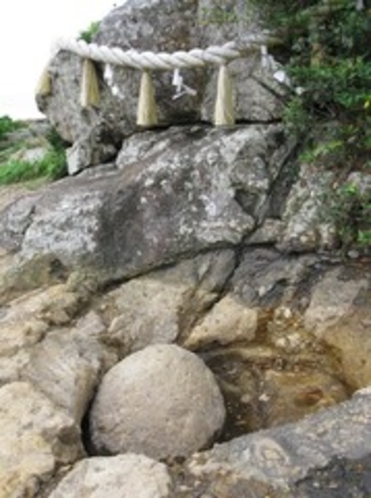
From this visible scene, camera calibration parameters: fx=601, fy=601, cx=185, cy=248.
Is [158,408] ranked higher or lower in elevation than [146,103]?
lower

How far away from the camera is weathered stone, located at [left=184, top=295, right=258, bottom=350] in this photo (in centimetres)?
436

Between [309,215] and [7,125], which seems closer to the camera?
[309,215]

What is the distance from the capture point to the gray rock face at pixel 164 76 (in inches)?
191

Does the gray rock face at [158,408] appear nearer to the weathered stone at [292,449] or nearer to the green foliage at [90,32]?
the weathered stone at [292,449]

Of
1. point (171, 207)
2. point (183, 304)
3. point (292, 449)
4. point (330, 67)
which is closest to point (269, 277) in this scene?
point (183, 304)

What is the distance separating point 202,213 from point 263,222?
47cm

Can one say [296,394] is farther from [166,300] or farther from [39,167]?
[39,167]

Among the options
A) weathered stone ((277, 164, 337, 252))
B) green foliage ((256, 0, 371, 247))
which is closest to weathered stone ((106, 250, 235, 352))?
weathered stone ((277, 164, 337, 252))

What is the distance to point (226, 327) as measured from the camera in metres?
4.37

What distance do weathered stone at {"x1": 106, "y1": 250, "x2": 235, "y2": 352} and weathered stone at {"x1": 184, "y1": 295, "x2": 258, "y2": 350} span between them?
10 cm

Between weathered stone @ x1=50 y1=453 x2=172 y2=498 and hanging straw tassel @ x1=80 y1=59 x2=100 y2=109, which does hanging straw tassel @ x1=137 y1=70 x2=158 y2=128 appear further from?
weathered stone @ x1=50 y1=453 x2=172 y2=498

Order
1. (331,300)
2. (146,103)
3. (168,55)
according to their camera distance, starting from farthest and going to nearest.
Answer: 1. (146,103)
2. (168,55)
3. (331,300)

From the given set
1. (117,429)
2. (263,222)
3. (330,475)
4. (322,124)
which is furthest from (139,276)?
(330,475)

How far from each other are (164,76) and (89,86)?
27.8 inches
